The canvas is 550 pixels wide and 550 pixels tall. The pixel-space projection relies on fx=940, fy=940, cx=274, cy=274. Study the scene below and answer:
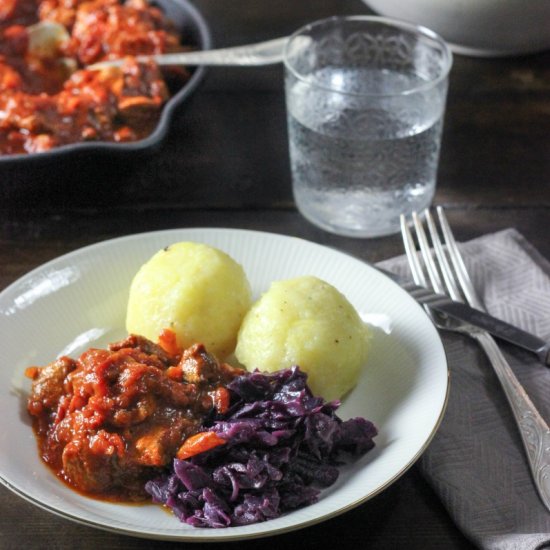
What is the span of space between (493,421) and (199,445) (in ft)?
2.21

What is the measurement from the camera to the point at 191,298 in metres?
2.01

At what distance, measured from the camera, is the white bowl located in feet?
10.3

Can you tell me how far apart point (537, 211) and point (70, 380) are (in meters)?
1.57

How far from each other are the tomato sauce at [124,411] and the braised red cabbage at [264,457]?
3 centimetres

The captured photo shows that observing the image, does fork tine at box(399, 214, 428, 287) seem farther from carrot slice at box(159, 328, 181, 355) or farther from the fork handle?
carrot slice at box(159, 328, 181, 355)

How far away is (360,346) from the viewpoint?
6.49 ft

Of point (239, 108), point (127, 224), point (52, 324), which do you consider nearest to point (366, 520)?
point (52, 324)

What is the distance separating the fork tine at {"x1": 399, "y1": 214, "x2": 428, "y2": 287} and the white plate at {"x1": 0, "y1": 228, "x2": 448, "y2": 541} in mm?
231

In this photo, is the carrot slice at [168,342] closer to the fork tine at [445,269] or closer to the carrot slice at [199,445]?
the carrot slice at [199,445]

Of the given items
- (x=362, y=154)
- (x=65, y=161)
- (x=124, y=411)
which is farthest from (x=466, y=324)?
(x=65, y=161)

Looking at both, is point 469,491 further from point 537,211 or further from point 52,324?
point 537,211

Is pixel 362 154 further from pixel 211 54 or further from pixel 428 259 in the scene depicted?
pixel 211 54

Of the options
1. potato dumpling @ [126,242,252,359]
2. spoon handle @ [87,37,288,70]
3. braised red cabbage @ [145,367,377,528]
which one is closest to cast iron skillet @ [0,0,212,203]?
spoon handle @ [87,37,288,70]

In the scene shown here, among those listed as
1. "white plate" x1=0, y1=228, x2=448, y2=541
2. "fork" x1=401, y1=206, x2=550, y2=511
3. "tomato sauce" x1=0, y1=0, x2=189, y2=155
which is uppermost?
"tomato sauce" x1=0, y1=0, x2=189, y2=155
